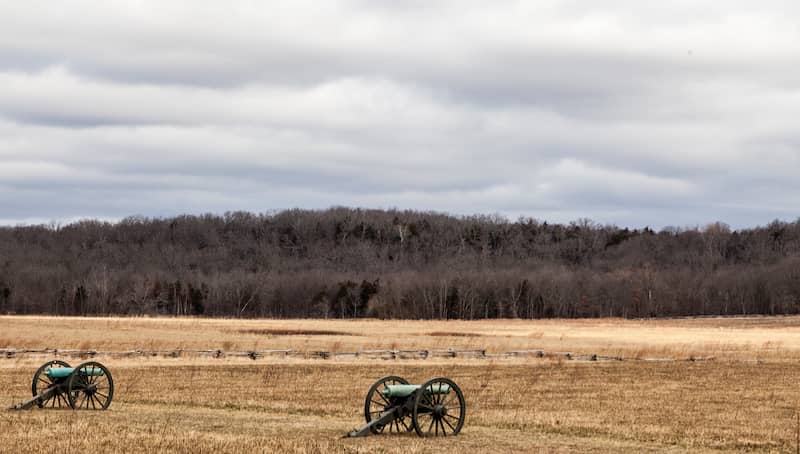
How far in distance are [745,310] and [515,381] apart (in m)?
128

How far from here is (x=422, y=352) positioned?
5556 centimetres

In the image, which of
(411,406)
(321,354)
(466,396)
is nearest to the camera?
(411,406)

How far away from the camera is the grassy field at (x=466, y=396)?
21641 mm

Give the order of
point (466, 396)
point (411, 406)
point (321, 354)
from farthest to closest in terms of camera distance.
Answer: point (321, 354) < point (466, 396) < point (411, 406)

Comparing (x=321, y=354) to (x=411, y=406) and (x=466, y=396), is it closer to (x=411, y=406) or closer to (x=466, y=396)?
(x=466, y=396)

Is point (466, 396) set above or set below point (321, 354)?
below

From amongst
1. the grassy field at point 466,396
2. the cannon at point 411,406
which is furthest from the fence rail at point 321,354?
the cannon at point 411,406

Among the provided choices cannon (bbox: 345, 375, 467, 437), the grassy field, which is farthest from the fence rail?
cannon (bbox: 345, 375, 467, 437)

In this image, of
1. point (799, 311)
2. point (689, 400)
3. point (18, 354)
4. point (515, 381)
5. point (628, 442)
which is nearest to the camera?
point (628, 442)

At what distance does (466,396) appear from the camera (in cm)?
3362

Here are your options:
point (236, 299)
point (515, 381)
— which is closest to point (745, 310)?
point (236, 299)

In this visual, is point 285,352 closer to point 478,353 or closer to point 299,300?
point 478,353

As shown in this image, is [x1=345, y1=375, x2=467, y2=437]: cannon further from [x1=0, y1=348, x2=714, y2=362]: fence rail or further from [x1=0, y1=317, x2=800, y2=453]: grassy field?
[x1=0, y1=348, x2=714, y2=362]: fence rail

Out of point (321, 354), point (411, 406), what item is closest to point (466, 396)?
point (411, 406)
